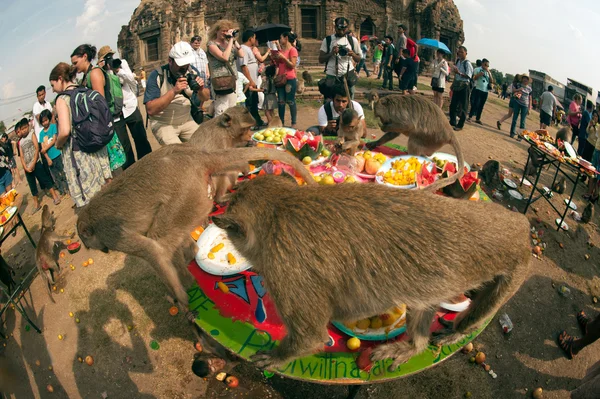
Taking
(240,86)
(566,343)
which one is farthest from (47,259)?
(566,343)

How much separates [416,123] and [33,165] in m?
7.40

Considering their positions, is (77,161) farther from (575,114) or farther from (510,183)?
(575,114)

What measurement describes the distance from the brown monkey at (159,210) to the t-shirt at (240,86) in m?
3.77

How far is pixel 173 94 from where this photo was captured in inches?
185

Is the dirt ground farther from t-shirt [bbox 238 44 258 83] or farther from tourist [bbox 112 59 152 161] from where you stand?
t-shirt [bbox 238 44 258 83]

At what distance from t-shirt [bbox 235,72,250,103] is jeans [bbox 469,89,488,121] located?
8583mm

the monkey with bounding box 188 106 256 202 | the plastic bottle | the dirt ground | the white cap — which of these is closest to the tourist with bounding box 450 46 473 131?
the dirt ground

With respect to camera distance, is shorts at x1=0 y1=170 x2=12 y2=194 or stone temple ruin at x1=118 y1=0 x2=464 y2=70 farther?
stone temple ruin at x1=118 y1=0 x2=464 y2=70

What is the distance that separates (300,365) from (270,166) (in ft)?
7.44

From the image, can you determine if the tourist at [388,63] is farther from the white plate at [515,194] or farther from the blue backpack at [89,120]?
the blue backpack at [89,120]

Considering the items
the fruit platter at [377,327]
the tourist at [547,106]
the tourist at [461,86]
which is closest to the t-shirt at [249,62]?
the tourist at [461,86]

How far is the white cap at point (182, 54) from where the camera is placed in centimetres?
474

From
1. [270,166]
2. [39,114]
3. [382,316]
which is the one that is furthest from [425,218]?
[39,114]

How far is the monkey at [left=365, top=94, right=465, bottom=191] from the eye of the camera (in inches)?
199
